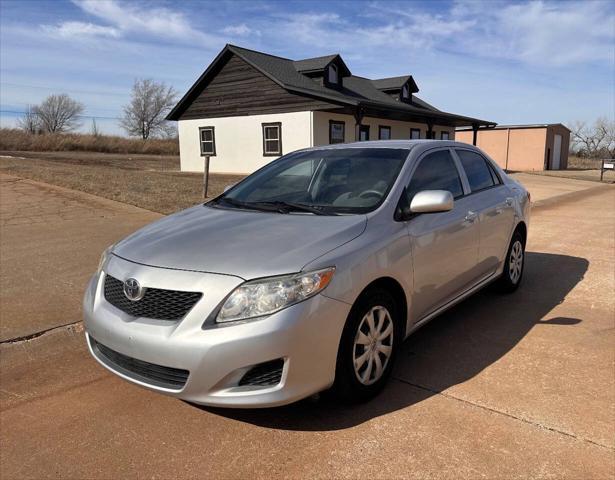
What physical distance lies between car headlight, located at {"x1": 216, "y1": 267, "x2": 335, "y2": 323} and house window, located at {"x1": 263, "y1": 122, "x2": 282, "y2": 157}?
72.1 ft

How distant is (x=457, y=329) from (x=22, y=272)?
4.82 meters

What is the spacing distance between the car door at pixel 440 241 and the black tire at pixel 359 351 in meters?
0.36

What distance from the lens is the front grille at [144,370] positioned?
264 cm

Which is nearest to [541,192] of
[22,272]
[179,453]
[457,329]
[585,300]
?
[585,300]

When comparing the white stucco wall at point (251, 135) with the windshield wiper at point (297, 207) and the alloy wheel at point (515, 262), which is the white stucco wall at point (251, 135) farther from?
the windshield wiper at point (297, 207)

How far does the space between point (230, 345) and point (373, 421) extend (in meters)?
1.03

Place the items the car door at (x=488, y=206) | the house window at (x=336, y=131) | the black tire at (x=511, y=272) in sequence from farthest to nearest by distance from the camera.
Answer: the house window at (x=336, y=131) < the black tire at (x=511, y=272) < the car door at (x=488, y=206)

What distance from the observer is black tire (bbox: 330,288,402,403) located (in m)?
2.84

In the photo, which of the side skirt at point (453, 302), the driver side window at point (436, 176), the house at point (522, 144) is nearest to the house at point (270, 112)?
the house at point (522, 144)

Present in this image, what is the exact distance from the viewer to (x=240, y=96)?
83.0 ft

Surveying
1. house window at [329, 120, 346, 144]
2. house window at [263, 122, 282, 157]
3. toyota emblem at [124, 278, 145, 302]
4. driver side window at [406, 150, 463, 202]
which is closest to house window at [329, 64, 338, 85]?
house window at [329, 120, 346, 144]

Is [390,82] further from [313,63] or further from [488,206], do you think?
[488,206]

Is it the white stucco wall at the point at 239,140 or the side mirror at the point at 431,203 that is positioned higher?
the white stucco wall at the point at 239,140

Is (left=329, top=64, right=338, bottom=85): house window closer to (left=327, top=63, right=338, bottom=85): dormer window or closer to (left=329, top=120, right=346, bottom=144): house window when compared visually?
(left=327, top=63, right=338, bottom=85): dormer window
